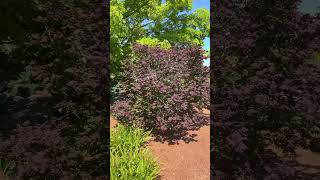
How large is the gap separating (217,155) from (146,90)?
3945 mm

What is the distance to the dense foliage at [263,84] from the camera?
18.3 feet

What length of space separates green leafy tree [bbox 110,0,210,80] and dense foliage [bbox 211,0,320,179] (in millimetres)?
11257

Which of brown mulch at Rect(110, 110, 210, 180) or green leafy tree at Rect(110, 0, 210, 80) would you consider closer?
brown mulch at Rect(110, 110, 210, 180)

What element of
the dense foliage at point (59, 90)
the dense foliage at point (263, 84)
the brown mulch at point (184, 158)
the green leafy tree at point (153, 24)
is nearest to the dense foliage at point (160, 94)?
the brown mulch at point (184, 158)

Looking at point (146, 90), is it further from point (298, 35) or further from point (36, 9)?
point (298, 35)

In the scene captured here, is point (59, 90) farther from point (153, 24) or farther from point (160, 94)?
point (153, 24)

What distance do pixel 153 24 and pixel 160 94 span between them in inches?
453

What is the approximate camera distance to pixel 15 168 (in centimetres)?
660

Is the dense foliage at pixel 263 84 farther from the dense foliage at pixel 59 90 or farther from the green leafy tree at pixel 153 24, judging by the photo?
the green leafy tree at pixel 153 24

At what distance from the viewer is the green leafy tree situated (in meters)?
17.5

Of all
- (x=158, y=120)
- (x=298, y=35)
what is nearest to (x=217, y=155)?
(x=298, y=35)

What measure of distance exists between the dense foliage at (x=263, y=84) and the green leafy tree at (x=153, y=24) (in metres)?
11.3

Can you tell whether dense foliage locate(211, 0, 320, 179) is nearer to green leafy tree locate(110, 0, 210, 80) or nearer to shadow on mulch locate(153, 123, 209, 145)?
shadow on mulch locate(153, 123, 209, 145)

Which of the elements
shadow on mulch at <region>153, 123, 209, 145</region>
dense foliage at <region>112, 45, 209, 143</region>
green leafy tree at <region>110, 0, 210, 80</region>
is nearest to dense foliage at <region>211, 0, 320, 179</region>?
shadow on mulch at <region>153, 123, 209, 145</region>
